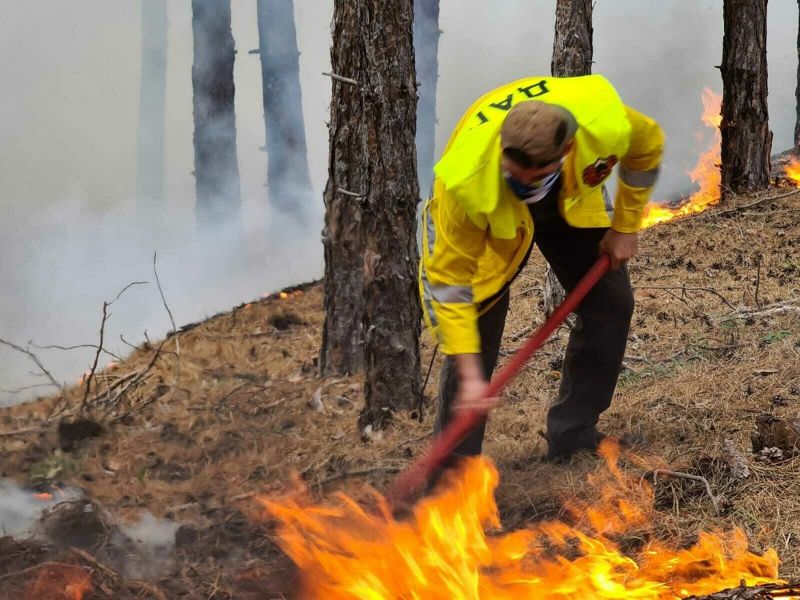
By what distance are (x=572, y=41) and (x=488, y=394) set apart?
15.5 ft

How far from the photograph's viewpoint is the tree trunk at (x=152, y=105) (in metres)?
7.52

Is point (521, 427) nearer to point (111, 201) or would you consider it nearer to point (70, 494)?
point (70, 494)

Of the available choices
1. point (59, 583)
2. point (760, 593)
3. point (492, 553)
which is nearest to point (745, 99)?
point (492, 553)

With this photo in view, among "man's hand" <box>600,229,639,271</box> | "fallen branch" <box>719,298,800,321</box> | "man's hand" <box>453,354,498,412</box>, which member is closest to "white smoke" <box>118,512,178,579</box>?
"man's hand" <box>453,354,498,412</box>

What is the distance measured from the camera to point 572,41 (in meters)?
7.24

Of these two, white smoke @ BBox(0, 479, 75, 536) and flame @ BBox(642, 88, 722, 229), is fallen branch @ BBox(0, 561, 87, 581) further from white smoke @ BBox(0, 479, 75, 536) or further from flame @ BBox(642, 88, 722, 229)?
flame @ BBox(642, 88, 722, 229)

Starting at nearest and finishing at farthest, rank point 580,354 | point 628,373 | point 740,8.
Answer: point 580,354, point 628,373, point 740,8

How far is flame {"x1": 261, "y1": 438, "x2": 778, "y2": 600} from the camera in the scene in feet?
10.9

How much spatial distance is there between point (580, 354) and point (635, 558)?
1.05 meters

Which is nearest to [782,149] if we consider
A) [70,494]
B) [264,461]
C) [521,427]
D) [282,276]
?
[282,276]

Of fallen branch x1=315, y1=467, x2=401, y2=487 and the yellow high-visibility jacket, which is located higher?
the yellow high-visibility jacket

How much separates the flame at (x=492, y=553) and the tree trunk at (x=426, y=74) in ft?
19.4

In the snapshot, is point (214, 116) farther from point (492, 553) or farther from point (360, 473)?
point (492, 553)

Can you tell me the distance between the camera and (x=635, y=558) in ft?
11.6
